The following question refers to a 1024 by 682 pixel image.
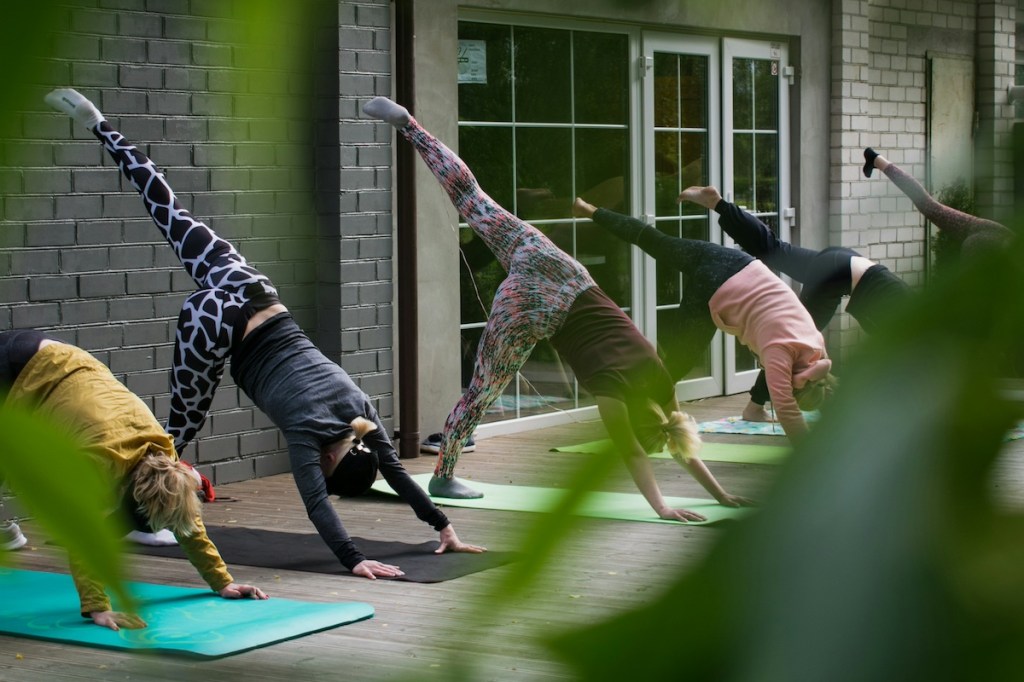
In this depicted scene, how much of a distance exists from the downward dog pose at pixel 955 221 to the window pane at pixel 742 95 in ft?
1.46

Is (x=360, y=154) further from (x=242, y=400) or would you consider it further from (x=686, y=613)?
(x=686, y=613)

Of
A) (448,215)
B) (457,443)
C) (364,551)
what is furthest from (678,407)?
(448,215)

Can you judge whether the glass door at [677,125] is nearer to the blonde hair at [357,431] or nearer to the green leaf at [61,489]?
the green leaf at [61,489]

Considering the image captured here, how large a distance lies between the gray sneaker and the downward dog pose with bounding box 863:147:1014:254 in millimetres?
144

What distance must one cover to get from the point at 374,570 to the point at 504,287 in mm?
1509

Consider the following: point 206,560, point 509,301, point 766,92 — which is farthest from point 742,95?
point 509,301

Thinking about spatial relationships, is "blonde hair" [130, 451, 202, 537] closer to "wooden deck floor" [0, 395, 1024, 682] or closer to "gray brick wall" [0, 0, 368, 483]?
"gray brick wall" [0, 0, 368, 483]

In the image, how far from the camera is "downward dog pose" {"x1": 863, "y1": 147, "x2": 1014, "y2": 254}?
20 centimetres

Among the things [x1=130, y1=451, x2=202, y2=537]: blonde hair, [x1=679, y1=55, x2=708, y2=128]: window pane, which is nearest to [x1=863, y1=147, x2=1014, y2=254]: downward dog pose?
[x1=679, y1=55, x2=708, y2=128]: window pane

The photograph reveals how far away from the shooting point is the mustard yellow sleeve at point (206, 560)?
12.5 feet

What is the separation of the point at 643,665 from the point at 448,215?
6.43m

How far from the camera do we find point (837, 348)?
0.22 meters

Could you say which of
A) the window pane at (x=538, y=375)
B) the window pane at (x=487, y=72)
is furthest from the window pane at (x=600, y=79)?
the window pane at (x=487, y=72)

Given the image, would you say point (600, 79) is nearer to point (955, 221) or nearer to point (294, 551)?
point (955, 221)
